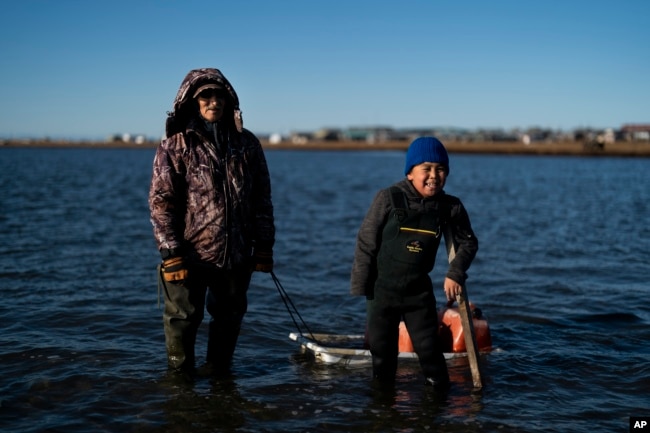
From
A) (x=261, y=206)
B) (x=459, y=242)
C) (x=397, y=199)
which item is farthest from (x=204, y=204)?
(x=459, y=242)

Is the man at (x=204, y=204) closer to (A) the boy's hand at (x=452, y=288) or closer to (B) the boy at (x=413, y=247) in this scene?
(B) the boy at (x=413, y=247)

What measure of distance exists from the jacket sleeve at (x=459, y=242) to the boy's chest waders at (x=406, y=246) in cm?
16

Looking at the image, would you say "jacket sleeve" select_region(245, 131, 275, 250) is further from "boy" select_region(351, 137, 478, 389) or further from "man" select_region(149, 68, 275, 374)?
"boy" select_region(351, 137, 478, 389)

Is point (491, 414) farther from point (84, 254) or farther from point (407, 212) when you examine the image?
point (84, 254)

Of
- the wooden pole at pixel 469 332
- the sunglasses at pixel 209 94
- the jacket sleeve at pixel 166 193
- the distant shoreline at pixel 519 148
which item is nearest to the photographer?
the jacket sleeve at pixel 166 193

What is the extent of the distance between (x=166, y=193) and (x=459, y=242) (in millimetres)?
2470

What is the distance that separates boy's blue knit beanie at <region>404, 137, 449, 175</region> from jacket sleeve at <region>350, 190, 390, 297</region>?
0.36 meters

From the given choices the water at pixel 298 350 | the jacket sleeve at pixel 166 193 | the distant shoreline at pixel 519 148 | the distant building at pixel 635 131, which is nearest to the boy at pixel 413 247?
the water at pixel 298 350

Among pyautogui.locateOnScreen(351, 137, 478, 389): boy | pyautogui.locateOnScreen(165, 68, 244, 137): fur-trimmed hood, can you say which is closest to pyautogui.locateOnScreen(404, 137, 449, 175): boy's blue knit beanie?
pyautogui.locateOnScreen(351, 137, 478, 389): boy

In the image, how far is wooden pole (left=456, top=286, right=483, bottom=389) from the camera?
18.6 feet

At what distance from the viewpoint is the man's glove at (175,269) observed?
17.4 ft

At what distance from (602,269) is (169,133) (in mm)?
9718

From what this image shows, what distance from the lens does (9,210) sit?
804 inches

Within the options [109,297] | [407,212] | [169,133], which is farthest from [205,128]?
[109,297]
